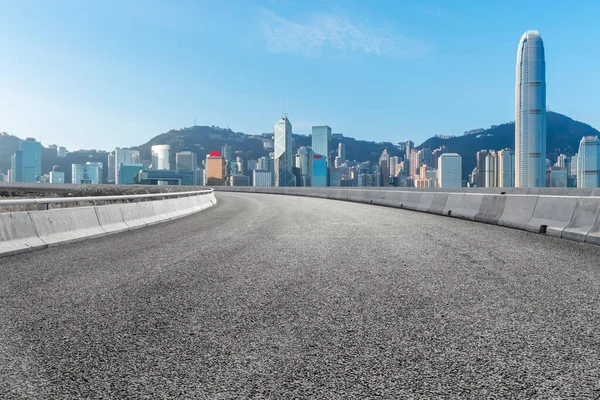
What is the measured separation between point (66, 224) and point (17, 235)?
1606 millimetres

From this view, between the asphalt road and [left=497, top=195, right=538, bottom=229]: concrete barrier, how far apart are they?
192 inches

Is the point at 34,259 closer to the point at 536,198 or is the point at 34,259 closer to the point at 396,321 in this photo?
the point at 396,321

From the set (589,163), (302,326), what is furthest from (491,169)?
(302,326)

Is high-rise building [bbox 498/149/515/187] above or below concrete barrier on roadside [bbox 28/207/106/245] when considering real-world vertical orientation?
above

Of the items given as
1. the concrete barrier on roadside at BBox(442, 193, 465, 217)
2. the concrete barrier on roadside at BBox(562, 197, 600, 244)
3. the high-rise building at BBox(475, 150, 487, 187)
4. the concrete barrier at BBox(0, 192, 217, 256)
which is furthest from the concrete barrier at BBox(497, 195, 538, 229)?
the high-rise building at BBox(475, 150, 487, 187)

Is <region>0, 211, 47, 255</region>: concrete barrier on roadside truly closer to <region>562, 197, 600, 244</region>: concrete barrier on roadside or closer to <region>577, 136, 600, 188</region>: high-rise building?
<region>562, 197, 600, 244</region>: concrete barrier on roadside

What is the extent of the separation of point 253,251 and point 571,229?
23.9 ft

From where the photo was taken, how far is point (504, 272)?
6.33 meters

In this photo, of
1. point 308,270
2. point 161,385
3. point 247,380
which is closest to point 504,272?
point 308,270

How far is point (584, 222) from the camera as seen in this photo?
33.1 ft

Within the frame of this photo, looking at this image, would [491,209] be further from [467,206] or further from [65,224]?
[65,224]

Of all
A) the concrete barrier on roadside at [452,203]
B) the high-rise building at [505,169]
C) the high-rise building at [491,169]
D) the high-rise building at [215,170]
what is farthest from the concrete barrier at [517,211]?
the high-rise building at [215,170]

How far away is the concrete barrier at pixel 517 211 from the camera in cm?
1242

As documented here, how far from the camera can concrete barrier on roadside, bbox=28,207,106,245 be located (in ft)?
31.7
